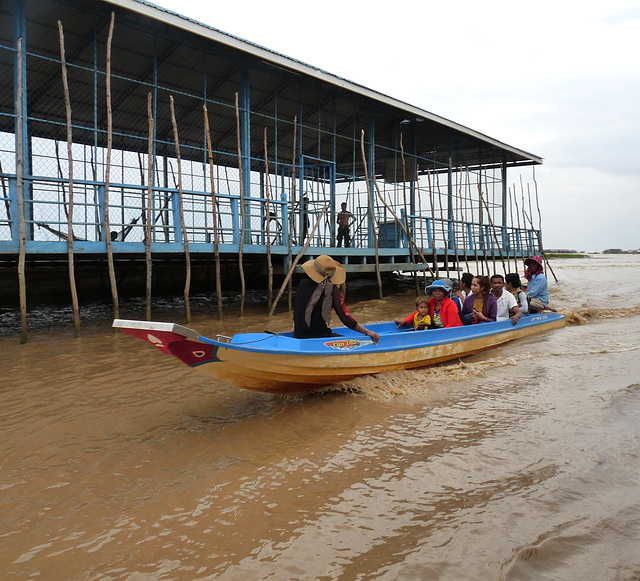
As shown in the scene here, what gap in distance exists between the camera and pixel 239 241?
407 inches

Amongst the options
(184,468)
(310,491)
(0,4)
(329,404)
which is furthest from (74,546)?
(0,4)

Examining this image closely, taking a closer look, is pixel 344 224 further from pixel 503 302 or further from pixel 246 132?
pixel 503 302

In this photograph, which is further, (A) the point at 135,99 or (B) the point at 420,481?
(A) the point at 135,99

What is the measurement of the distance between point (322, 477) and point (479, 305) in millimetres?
5277

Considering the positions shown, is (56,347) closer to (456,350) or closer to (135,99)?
(456,350)

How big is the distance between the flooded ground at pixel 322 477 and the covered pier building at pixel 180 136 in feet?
13.0

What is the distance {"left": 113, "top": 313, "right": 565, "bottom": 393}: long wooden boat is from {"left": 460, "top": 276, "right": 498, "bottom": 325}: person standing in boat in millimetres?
642

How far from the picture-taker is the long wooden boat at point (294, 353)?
4070 mm

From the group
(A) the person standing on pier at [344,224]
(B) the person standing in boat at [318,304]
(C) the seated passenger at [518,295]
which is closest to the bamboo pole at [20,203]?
(B) the person standing in boat at [318,304]

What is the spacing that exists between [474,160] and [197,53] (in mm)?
12278

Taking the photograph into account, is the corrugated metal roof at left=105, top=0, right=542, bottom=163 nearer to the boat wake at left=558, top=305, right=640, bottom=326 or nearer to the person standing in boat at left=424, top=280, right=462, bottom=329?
the person standing in boat at left=424, top=280, right=462, bottom=329

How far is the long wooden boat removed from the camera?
407 cm

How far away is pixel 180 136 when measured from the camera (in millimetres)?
14320

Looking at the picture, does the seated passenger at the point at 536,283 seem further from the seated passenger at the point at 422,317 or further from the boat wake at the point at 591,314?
the seated passenger at the point at 422,317
